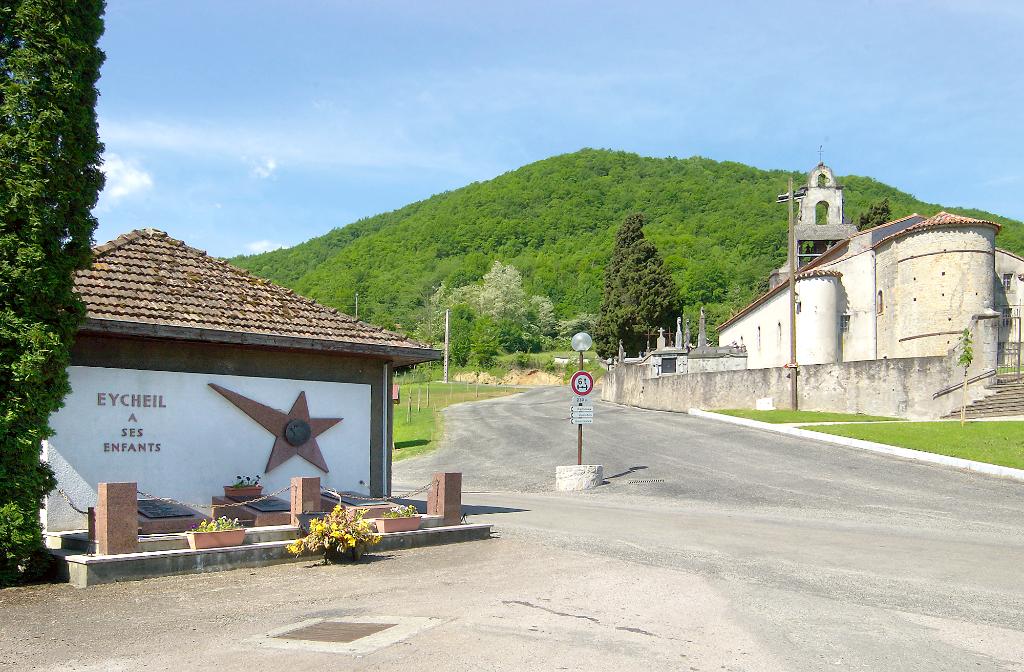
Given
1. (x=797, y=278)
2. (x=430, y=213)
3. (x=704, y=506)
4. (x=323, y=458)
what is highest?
(x=430, y=213)

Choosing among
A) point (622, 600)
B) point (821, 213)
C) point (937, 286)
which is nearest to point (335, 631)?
point (622, 600)

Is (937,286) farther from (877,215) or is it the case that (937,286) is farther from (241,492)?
(241,492)

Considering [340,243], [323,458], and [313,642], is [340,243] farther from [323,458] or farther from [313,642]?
[313,642]

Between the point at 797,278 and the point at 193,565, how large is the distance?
4553 centimetres

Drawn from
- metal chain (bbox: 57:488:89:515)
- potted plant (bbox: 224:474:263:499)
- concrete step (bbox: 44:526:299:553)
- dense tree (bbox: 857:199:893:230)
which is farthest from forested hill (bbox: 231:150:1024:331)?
concrete step (bbox: 44:526:299:553)

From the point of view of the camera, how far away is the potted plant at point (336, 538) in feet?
36.3

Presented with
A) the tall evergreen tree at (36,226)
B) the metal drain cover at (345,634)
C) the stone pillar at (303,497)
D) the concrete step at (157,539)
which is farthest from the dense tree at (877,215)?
the metal drain cover at (345,634)


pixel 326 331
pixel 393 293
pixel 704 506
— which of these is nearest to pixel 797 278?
pixel 704 506

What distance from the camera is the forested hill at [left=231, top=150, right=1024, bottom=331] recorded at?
347ft

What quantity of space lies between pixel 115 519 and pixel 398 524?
415 centimetres

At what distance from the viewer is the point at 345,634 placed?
24.3ft

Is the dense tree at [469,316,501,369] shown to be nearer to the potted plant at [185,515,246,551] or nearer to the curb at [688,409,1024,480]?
the curb at [688,409,1024,480]

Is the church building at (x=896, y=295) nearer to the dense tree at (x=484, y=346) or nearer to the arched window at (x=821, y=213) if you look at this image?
the arched window at (x=821, y=213)

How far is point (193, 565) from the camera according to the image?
1021cm
